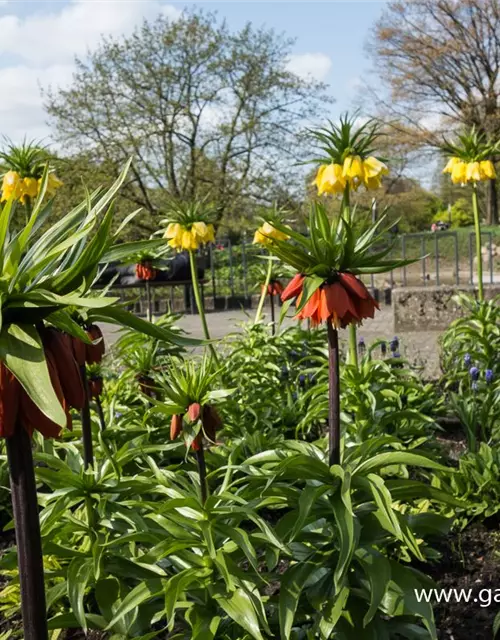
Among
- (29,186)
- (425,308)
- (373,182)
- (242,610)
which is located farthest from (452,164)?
(242,610)

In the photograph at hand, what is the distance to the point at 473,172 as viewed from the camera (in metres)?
4.43

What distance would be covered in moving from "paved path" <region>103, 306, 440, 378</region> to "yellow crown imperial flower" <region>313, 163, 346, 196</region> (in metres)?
1.29

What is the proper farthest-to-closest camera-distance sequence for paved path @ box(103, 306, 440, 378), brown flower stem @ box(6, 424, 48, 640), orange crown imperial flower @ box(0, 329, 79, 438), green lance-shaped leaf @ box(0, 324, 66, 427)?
paved path @ box(103, 306, 440, 378) → brown flower stem @ box(6, 424, 48, 640) → orange crown imperial flower @ box(0, 329, 79, 438) → green lance-shaped leaf @ box(0, 324, 66, 427)

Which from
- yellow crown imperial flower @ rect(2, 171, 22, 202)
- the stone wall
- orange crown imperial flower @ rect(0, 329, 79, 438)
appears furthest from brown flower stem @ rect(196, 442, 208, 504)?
the stone wall

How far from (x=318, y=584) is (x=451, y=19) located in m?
26.4

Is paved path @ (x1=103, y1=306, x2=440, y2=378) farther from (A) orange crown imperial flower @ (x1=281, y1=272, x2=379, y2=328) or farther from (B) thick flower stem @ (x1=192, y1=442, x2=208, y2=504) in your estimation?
(A) orange crown imperial flower @ (x1=281, y1=272, x2=379, y2=328)

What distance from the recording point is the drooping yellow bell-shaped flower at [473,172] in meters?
4.40

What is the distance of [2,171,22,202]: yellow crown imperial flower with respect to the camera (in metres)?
3.54

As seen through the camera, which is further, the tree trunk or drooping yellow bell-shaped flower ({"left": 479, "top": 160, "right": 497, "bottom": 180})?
the tree trunk

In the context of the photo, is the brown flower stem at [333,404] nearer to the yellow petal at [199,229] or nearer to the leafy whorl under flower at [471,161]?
the yellow petal at [199,229]

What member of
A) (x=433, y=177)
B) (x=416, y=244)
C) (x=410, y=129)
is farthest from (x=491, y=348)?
(x=433, y=177)

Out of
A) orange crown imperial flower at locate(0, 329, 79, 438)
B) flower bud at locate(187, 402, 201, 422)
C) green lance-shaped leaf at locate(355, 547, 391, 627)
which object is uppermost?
orange crown imperial flower at locate(0, 329, 79, 438)

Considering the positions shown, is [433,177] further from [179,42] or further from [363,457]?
[363,457]

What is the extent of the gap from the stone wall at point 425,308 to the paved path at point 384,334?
0.11 m
